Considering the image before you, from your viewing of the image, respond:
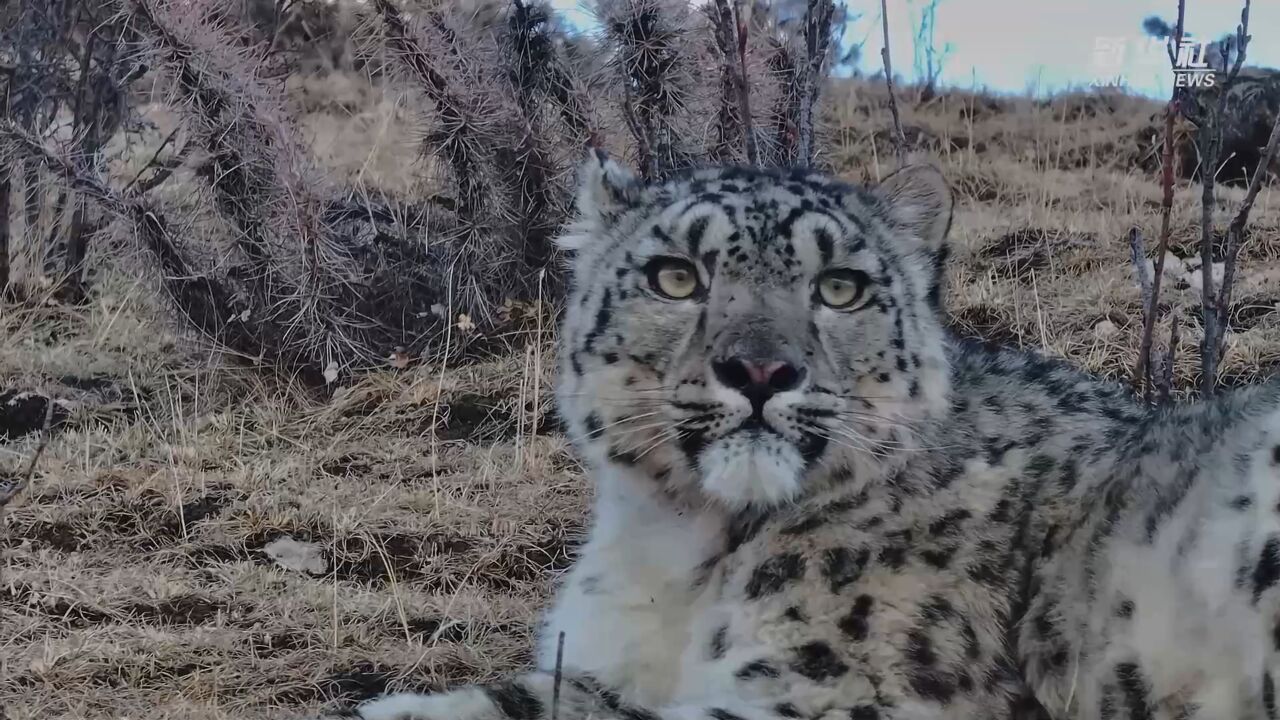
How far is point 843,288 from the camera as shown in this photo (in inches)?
143

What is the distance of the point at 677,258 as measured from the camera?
3689mm

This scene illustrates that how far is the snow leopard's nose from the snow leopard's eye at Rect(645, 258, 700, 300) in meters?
0.40

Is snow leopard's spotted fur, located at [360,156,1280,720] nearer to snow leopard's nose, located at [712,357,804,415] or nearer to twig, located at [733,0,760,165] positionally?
snow leopard's nose, located at [712,357,804,415]

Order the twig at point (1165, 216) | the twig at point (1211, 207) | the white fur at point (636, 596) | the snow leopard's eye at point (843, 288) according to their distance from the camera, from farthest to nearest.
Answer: the twig at point (1165, 216)
the twig at point (1211, 207)
the snow leopard's eye at point (843, 288)
the white fur at point (636, 596)

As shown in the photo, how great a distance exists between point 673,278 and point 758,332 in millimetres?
390

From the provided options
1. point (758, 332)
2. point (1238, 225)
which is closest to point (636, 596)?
→ point (758, 332)

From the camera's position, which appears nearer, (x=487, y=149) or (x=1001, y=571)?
(x=1001, y=571)

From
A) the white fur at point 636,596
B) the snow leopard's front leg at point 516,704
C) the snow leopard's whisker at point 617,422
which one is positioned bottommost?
the snow leopard's front leg at point 516,704

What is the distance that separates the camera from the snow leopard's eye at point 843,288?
11.9 ft

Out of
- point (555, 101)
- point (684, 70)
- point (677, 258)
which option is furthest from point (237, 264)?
point (677, 258)

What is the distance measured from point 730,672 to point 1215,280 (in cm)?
465

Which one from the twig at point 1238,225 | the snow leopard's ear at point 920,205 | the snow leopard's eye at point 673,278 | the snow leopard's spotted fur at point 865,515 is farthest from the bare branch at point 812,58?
the snow leopard's eye at point 673,278

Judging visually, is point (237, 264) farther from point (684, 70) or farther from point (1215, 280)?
point (1215, 280)

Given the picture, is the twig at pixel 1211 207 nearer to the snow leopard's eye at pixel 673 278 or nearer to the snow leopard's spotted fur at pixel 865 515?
the snow leopard's spotted fur at pixel 865 515
